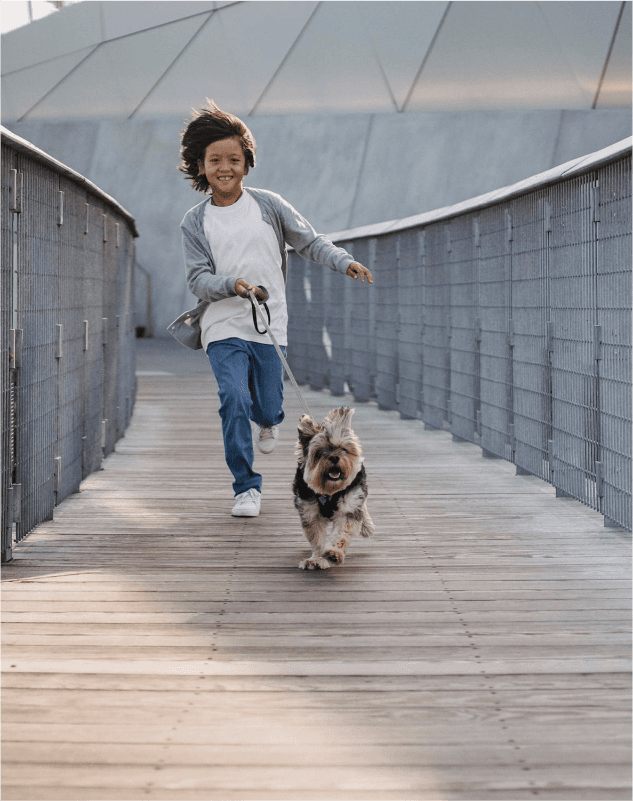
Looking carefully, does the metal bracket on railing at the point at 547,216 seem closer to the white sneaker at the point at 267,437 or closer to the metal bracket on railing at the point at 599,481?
the metal bracket on railing at the point at 599,481

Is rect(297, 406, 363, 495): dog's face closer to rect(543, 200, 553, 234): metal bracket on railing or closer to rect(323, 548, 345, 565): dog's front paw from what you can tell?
rect(323, 548, 345, 565): dog's front paw

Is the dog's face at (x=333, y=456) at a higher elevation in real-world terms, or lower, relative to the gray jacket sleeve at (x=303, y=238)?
lower

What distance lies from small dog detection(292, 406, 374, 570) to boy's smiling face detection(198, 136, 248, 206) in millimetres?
1501

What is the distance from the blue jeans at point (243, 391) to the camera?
17.4 feet

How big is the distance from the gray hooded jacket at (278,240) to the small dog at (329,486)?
1103mm

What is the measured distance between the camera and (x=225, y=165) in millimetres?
5188

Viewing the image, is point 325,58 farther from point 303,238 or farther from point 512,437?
point 303,238

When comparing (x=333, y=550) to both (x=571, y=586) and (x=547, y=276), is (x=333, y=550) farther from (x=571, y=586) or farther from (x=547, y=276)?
(x=547, y=276)

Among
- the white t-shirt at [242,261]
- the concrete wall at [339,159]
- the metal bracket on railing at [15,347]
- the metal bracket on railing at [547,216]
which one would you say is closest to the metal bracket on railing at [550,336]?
the metal bracket on railing at [547,216]

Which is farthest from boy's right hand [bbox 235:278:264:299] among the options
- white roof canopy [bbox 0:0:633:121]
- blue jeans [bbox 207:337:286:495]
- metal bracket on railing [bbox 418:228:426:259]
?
white roof canopy [bbox 0:0:633:121]

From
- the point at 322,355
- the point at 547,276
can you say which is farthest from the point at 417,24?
the point at 547,276

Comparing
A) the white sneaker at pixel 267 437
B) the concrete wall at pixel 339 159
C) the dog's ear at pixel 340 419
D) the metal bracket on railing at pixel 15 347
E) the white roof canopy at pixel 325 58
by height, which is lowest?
the white sneaker at pixel 267 437

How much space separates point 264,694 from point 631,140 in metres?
2.79

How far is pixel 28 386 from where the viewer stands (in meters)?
4.59
